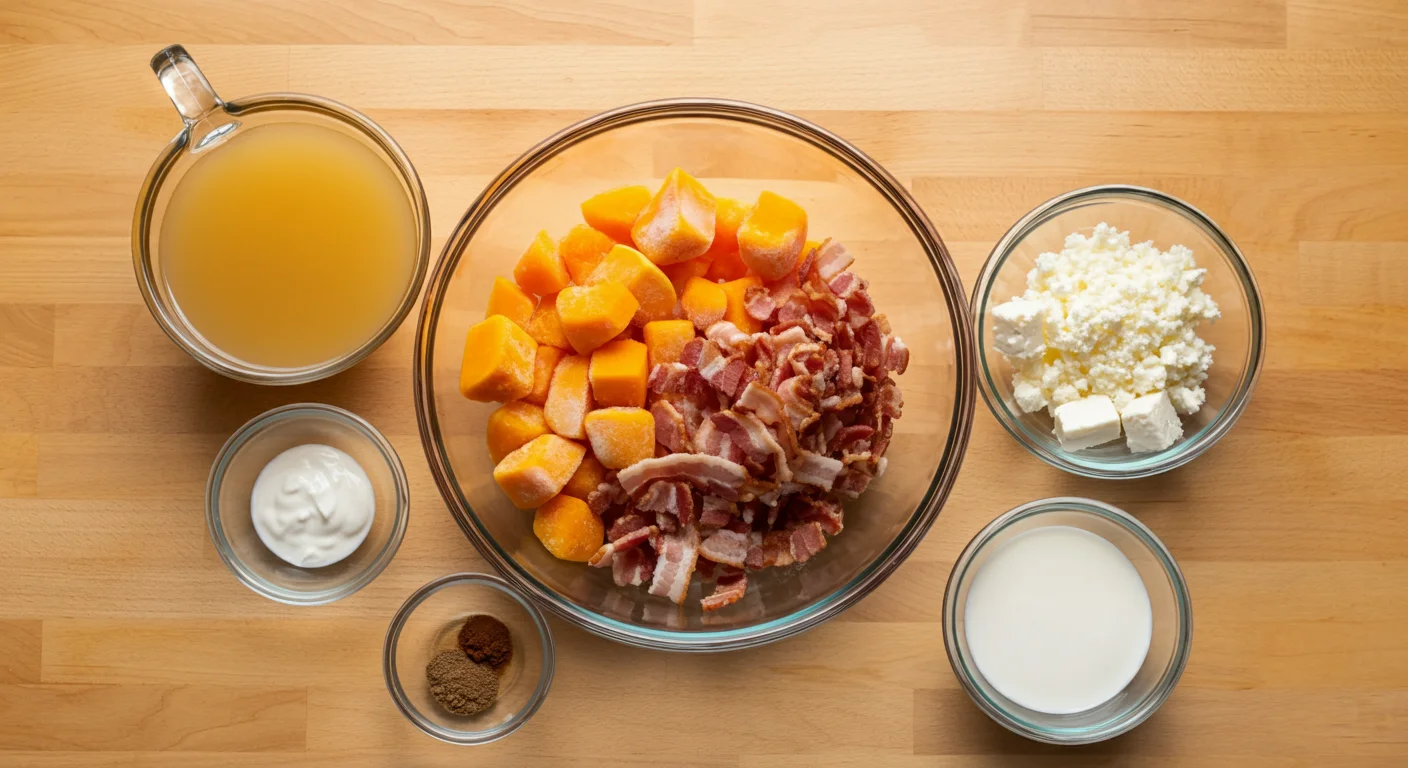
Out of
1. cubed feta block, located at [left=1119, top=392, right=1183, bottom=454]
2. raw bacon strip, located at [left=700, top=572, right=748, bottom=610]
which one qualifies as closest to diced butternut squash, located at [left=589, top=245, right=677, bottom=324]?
raw bacon strip, located at [left=700, top=572, right=748, bottom=610]

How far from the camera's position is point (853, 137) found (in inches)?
71.7

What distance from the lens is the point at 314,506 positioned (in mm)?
1758

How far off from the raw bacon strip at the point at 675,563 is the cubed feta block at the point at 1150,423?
0.82m

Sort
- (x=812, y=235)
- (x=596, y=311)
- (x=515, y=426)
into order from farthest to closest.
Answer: (x=812, y=235) → (x=515, y=426) → (x=596, y=311)

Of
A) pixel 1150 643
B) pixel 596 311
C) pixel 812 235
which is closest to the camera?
pixel 596 311

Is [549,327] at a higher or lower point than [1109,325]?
lower

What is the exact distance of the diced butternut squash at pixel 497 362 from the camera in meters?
1.49

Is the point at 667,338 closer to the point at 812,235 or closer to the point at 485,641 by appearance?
the point at 812,235

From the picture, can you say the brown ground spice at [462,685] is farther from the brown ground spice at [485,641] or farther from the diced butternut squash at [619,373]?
the diced butternut squash at [619,373]

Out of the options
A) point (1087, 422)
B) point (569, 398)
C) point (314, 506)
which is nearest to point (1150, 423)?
point (1087, 422)

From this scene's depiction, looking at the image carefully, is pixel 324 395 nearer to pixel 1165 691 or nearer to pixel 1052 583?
pixel 1052 583

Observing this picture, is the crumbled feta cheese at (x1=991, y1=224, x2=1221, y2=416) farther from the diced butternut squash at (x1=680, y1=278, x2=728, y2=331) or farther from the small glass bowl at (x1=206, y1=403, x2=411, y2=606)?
the small glass bowl at (x1=206, y1=403, x2=411, y2=606)

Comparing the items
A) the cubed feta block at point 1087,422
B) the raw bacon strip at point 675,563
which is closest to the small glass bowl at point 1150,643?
the cubed feta block at point 1087,422

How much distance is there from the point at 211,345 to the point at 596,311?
0.82 metres
